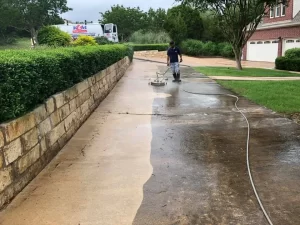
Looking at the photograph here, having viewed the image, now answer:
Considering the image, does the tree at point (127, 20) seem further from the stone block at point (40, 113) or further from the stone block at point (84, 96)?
the stone block at point (40, 113)

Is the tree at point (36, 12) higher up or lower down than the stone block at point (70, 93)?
higher up

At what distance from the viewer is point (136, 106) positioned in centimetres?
997

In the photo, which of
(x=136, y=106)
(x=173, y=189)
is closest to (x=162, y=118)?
(x=136, y=106)

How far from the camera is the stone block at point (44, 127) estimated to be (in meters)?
5.05

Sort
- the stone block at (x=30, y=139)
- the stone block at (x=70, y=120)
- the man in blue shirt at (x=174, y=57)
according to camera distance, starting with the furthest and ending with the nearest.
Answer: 1. the man in blue shirt at (x=174, y=57)
2. the stone block at (x=70, y=120)
3. the stone block at (x=30, y=139)

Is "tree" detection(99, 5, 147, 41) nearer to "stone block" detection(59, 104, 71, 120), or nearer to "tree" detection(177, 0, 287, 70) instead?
"tree" detection(177, 0, 287, 70)

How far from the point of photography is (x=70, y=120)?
265 inches

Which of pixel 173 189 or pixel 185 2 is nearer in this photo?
pixel 173 189

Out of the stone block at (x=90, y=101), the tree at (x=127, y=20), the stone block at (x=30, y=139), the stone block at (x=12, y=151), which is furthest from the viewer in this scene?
the tree at (x=127, y=20)

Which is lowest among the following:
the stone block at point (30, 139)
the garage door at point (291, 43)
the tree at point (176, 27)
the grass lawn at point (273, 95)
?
the grass lawn at point (273, 95)

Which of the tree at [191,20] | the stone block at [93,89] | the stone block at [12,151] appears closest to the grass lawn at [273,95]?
the stone block at [93,89]

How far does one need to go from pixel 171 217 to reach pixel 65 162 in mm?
2266

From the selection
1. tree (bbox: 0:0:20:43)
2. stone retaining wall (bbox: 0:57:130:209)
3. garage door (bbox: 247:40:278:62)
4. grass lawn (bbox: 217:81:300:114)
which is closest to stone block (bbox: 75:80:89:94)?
stone retaining wall (bbox: 0:57:130:209)

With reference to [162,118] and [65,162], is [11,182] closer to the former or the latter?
[65,162]
